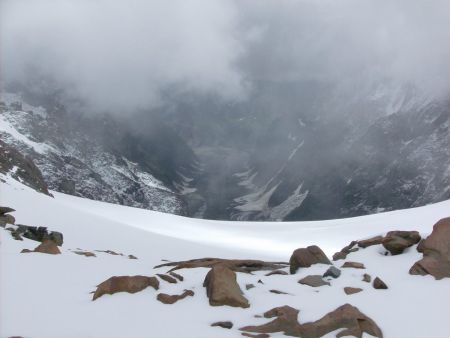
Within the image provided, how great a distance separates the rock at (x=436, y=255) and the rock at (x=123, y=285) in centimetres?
709

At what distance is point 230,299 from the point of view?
12492 millimetres

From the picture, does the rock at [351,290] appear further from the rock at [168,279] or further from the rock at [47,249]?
the rock at [47,249]

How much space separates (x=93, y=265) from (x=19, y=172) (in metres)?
95.4

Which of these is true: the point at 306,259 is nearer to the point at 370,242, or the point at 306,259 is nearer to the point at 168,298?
the point at 370,242

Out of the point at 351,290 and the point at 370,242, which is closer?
the point at 351,290

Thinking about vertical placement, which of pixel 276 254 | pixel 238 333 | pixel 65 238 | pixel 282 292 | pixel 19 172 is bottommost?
pixel 238 333

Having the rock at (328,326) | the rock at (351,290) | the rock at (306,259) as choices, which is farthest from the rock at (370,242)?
the rock at (328,326)

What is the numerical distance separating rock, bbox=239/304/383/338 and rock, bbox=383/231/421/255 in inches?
Answer: 212

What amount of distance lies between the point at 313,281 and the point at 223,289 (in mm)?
2894

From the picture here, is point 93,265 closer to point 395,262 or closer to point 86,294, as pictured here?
point 86,294

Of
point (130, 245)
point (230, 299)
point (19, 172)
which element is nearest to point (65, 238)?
point (130, 245)

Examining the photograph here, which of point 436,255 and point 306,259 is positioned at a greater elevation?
point 306,259

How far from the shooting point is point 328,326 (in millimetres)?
11211

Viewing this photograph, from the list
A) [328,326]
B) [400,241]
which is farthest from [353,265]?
[328,326]
